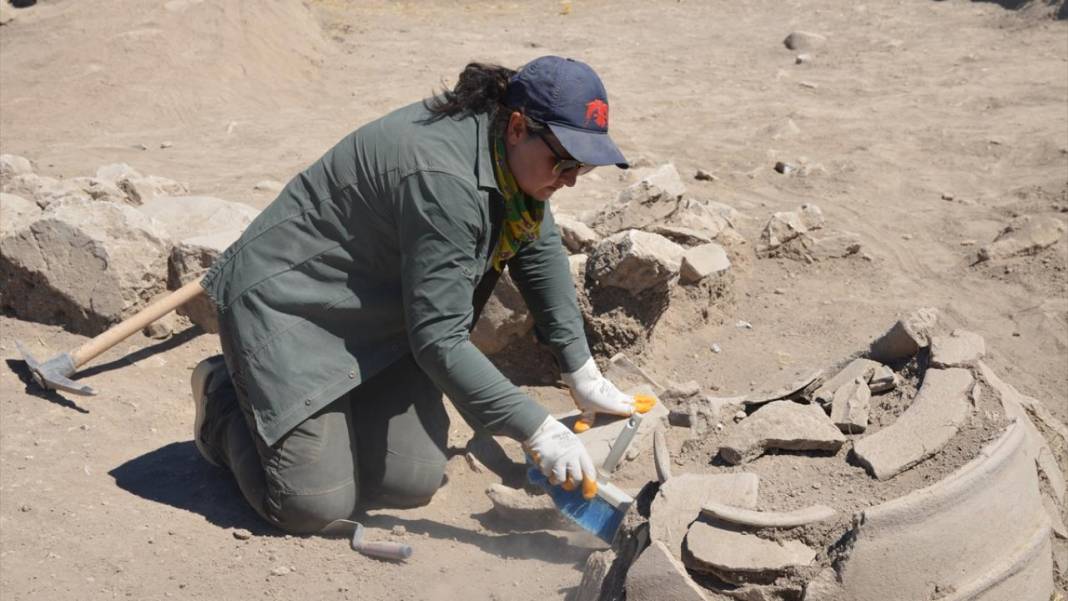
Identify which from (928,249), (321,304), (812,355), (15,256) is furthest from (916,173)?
(15,256)

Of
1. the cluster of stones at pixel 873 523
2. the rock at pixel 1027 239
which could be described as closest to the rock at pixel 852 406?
the cluster of stones at pixel 873 523

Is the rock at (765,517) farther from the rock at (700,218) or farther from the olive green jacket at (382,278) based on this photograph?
the rock at (700,218)

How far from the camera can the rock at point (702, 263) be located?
436 centimetres

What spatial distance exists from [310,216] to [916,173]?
4.39 m

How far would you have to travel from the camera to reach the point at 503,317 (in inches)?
157

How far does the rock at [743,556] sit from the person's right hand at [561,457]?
16.4 inches

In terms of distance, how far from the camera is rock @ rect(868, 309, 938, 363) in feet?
9.80

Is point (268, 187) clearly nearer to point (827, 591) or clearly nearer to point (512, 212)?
point (512, 212)

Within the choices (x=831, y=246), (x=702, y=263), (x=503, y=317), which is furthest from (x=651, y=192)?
(x=503, y=317)

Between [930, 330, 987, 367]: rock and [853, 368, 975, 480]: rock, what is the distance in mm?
54

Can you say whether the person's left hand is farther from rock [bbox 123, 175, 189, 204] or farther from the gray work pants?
rock [bbox 123, 175, 189, 204]

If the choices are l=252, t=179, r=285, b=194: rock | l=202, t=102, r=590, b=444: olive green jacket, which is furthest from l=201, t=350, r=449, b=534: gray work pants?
l=252, t=179, r=285, b=194: rock

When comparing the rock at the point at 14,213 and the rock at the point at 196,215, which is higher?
the rock at the point at 14,213

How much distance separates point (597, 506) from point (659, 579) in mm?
502
